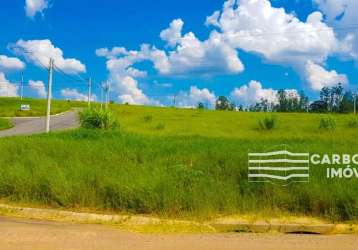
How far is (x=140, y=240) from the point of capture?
286 inches

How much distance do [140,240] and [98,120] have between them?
2385 cm

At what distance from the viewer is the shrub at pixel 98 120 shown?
30.6 m

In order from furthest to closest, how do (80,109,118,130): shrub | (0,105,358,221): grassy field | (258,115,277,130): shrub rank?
1. (258,115,277,130): shrub
2. (80,109,118,130): shrub
3. (0,105,358,221): grassy field

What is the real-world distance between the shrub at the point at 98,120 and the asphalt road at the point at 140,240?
2251 cm

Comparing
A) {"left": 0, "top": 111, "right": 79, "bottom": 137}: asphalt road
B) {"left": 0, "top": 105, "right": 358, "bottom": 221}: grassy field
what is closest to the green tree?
{"left": 0, "top": 111, "right": 79, "bottom": 137}: asphalt road

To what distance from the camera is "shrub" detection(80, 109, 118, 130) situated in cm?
3059

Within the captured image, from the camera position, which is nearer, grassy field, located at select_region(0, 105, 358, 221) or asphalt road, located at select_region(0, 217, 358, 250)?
asphalt road, located at select_region(0, 217, 358, 250)

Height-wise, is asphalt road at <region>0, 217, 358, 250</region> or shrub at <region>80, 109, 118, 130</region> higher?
shrub at <region>80, 109, 118, 130</region>

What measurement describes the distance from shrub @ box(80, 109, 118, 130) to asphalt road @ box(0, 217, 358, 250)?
22.5 meters

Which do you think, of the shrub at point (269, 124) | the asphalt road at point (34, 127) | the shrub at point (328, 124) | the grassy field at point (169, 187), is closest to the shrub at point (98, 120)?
the asphalt road at point (34, 127)

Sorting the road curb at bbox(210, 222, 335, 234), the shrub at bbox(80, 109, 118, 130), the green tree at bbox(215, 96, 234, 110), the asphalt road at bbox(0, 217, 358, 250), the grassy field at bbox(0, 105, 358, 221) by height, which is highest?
the green tree at bbox(215, 96, 234, 110)

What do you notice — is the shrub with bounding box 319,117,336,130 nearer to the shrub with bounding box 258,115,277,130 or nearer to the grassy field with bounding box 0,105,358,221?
the shrub with bounding box 258,115,277,130

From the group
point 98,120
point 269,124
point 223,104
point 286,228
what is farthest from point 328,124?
point 223,104

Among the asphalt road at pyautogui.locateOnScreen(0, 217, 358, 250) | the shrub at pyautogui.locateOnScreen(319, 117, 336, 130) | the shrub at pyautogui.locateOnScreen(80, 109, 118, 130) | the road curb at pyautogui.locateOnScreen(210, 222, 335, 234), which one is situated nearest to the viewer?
the asphalt road at pyautogui.locateOnScreen(0, 217, 358, 250)
